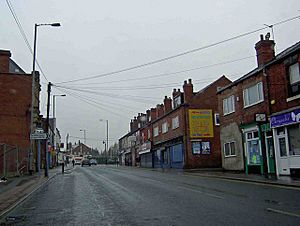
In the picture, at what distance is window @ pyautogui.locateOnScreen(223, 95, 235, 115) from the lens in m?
30.2

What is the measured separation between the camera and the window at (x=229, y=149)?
30156 mm

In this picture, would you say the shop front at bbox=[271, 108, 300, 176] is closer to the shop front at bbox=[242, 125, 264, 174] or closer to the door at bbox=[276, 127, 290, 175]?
the door at bbox=[276, 127, 290, 175]

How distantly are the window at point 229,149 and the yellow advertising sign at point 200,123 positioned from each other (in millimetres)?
9977

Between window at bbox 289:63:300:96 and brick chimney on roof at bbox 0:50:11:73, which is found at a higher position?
brick chimney on roof at bbox 0:50:11:73

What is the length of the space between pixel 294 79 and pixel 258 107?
451 cm

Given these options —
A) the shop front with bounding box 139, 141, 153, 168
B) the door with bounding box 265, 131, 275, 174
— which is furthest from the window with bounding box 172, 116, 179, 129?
the door with bounding box 265, 131, 275, 174

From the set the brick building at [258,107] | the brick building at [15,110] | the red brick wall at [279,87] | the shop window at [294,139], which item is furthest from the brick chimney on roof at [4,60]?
the shop window at [294,139]

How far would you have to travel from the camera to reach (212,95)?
4300 centimetres

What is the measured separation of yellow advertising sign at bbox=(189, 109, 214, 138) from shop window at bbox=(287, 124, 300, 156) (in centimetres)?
1968

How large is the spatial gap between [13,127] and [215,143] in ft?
70.0

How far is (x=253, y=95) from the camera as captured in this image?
1048 inches

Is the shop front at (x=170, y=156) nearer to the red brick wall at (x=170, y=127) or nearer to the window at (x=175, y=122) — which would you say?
the red brick wall at (x=170, y=127)

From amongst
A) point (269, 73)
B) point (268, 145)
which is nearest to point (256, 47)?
point (269, 73)

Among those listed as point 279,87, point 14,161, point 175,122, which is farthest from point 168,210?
point 175,122
